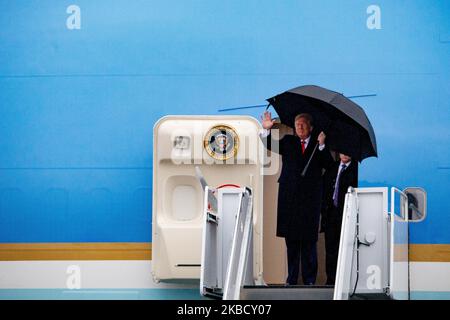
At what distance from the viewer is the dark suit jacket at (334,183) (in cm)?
785

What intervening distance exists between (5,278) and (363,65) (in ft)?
9.19

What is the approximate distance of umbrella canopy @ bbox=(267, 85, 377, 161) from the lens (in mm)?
7516

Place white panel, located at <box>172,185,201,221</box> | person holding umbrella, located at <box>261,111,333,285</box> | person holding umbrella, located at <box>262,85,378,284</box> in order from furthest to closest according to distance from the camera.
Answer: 1. white panel, located at <box>172,185,201,221</box>
2. person holding umbrella, located at <box>261,111,333,285</box>
3. person holding umbrella, located at <box>262,85,378,284</box>

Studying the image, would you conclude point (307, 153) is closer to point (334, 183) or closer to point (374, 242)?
point (334, 183)

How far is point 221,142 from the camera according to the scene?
309 inches

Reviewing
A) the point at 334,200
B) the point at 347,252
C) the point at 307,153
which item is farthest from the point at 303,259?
the point at 347,252

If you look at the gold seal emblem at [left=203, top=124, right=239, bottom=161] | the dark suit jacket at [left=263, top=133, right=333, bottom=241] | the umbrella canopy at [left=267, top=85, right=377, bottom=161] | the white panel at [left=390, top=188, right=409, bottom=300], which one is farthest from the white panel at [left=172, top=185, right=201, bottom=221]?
the white panel at [left=390, top=188, right=409, bottom=300]

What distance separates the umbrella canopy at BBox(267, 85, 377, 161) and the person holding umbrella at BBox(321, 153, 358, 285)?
153mm

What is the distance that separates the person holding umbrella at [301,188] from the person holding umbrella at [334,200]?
2.7 inches

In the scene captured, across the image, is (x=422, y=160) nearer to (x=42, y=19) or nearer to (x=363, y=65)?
(x=363, y=65)

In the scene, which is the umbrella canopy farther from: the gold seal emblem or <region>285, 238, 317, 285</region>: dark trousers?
<region>285, 238, 317, 285</region>: dark trousers

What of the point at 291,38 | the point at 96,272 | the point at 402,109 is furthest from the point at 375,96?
the point at 96,272

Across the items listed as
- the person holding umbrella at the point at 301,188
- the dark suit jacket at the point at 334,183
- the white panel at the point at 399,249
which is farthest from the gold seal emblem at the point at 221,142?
the white panel at the point at 399,249
